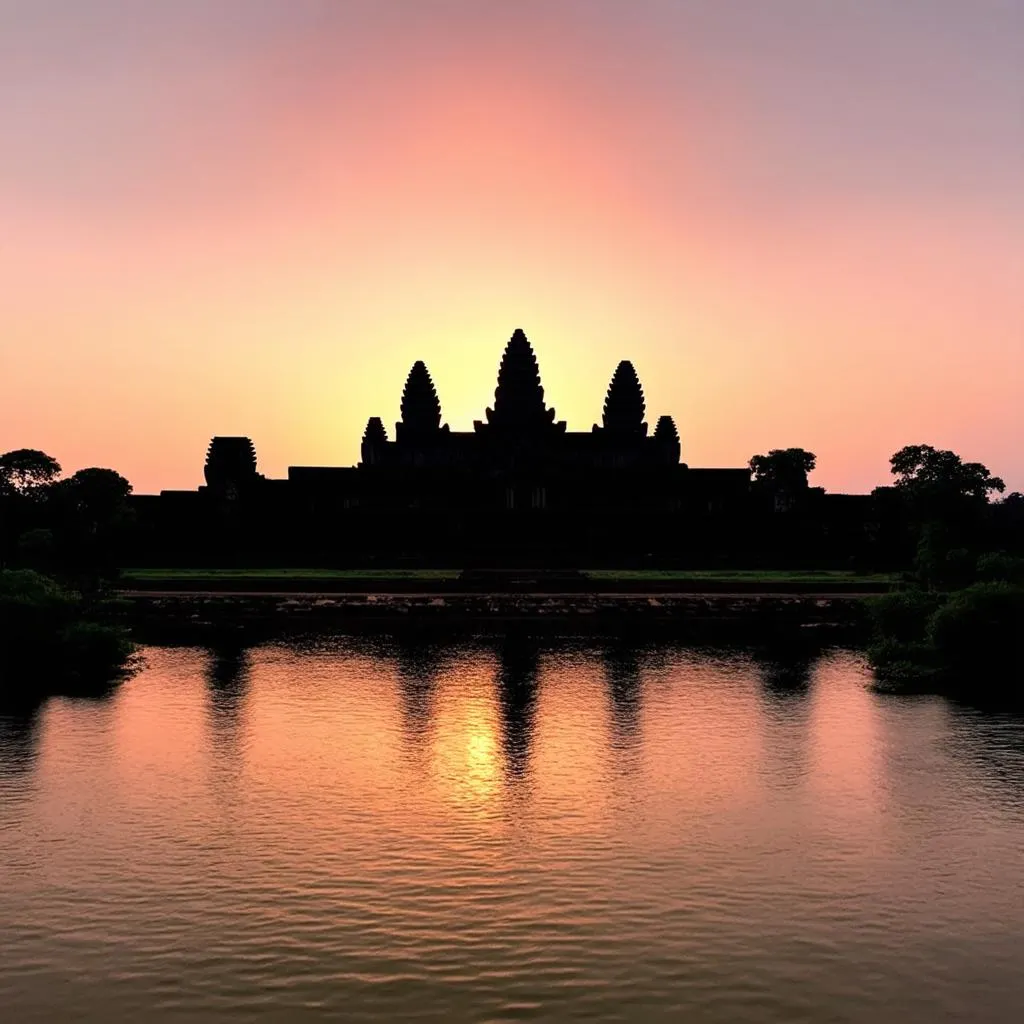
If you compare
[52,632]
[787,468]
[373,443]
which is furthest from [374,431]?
[52,632]

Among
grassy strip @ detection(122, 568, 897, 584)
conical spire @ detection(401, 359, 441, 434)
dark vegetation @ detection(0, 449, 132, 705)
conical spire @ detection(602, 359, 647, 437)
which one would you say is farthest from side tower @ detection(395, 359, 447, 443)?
dark vegetation @ detection(0, 449, 132, 705)

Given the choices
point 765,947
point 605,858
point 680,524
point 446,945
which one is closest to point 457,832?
point 605,858

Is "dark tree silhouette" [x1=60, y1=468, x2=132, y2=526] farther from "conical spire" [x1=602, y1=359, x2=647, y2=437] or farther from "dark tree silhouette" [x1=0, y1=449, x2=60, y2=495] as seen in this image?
"conical spire" [x1=602, y1=359, x2=647, y2=437]

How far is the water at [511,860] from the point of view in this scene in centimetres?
1104

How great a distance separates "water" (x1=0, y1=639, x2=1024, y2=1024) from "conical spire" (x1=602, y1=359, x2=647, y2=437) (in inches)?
3172

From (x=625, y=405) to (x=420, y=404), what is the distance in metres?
19.4

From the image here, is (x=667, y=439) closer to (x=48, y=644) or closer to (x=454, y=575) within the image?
(x=454, y=575)

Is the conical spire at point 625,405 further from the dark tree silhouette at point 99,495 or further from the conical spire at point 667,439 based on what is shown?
the dark tree silhouette at point 99,495

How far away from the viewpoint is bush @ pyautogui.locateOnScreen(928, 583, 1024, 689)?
28.7 meters

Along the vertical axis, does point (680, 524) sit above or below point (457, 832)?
above

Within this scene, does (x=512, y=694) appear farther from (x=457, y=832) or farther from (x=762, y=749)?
(x=457, y=832)

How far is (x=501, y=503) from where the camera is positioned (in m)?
84.0

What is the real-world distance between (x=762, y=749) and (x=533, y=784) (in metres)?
5.12

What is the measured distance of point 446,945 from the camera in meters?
12.0
